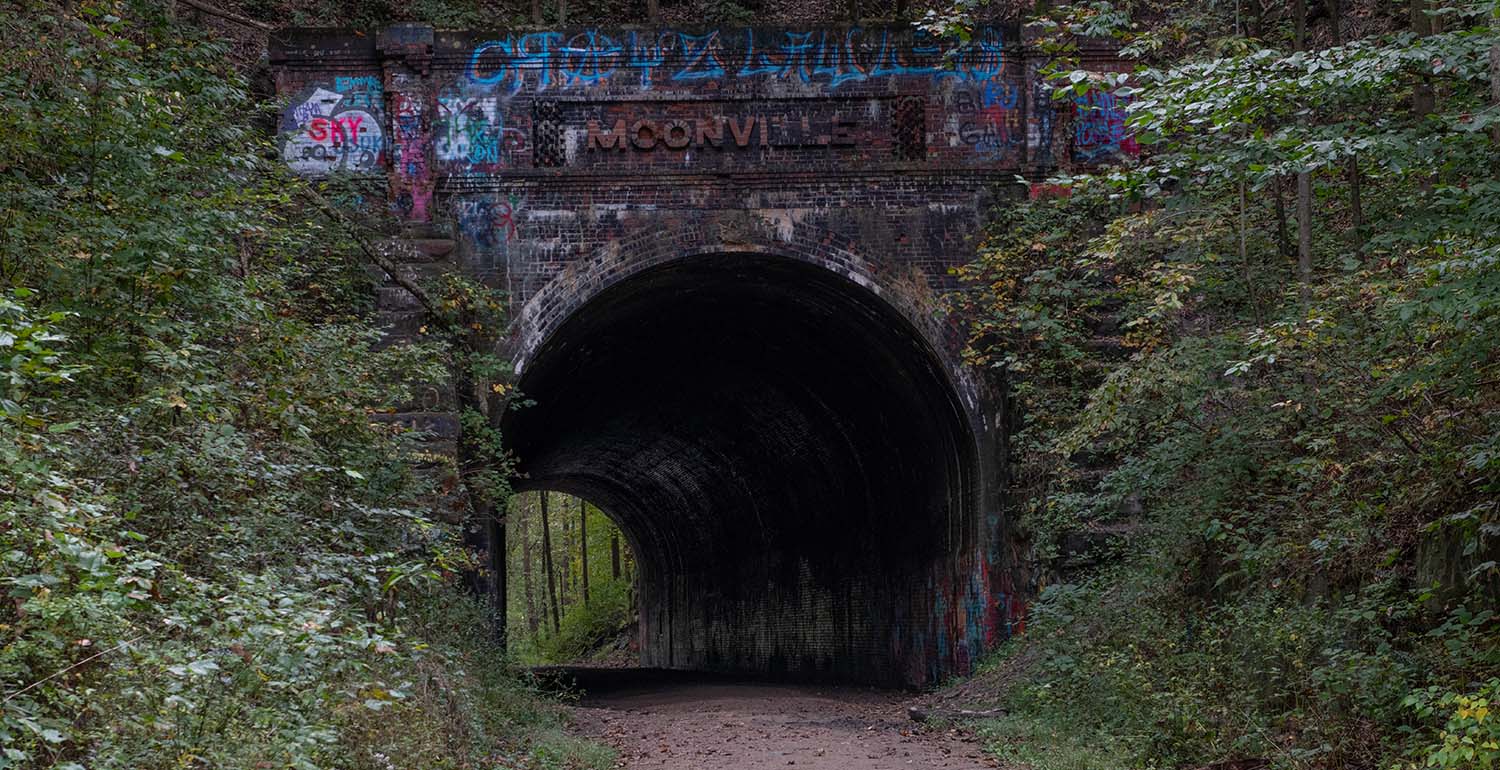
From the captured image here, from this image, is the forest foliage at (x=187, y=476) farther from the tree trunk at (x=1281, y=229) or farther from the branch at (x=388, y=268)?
the tree trunk at (x=1281, y=229)

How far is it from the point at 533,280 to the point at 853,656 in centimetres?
864

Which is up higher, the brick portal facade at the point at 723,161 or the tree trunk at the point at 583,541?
the brick portal facade at the point at 723,161

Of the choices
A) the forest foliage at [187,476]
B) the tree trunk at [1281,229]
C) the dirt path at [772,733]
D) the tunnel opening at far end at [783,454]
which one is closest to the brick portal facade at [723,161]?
the tunnel opening at far end at [783,454]

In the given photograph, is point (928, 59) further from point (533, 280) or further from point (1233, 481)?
point (1233, 481)

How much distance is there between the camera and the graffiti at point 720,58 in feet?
50.1

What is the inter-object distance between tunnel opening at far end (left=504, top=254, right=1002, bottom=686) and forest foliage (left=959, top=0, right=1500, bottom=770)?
5.74 ft

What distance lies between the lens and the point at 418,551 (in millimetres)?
11977

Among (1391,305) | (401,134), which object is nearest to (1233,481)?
(1391,305)

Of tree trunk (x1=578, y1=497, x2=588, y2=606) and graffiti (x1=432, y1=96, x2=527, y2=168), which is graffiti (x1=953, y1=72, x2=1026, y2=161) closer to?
graffiti (x1=432, y1=96, x2=527, y2=168)

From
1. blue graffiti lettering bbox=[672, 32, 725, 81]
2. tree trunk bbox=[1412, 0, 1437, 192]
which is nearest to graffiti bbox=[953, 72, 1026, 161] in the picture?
blue graffiti lettering bbox=[672, 32, 725, 81]

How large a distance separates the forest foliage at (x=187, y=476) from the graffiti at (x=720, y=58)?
3605 millimetres

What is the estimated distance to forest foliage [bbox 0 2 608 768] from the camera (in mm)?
5090

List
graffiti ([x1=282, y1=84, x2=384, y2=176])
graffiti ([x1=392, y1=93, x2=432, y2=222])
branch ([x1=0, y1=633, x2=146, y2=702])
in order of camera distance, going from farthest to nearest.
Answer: graffiti ([x1=392, y1=93, x2=432, y2=222]), graffiti ([x1=282, y1=84, x2=384, y2=176]), branch ([x1=0, y1=633, x2=146, y2=702])

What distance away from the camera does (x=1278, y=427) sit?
33.9 ft
